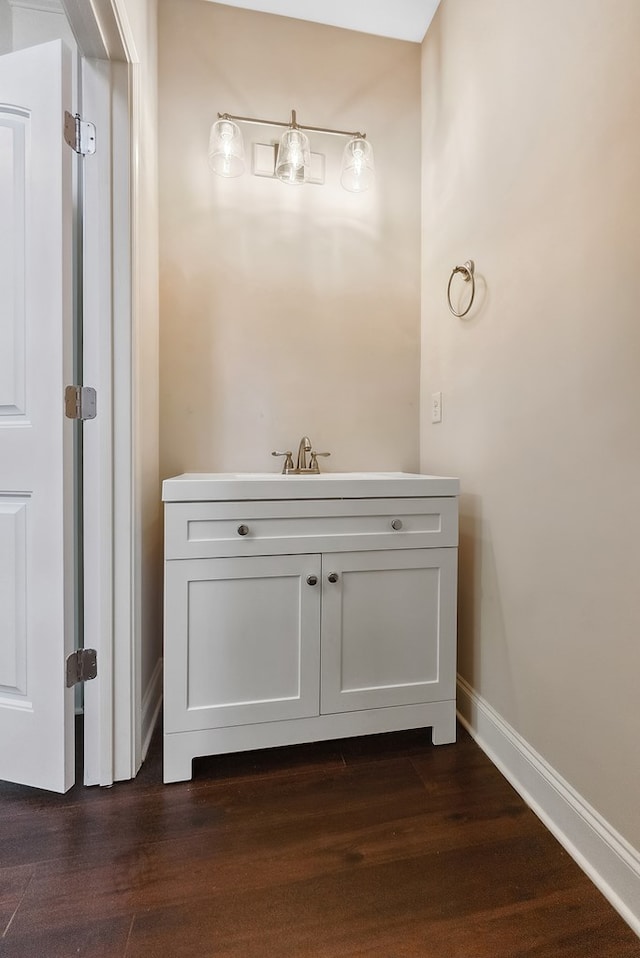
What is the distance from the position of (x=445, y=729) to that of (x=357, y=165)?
2.08 m

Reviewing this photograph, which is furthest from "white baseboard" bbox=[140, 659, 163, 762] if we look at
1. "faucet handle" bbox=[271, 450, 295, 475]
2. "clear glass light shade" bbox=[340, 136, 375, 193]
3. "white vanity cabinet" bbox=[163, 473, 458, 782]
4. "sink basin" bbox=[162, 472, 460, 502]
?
"clear glass light shade" bbox=[340, 136, 375, 193]

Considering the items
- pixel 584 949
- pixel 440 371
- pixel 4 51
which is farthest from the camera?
Result: pixel 440 371

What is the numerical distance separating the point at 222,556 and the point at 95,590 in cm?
36

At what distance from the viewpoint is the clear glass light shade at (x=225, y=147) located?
67.6 inches

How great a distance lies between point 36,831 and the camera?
113 centimetres

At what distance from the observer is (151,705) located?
157 centimetres

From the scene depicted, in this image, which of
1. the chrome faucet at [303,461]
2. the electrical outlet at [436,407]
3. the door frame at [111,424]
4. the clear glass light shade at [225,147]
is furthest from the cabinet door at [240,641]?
the clear glass light shade at [225,147]

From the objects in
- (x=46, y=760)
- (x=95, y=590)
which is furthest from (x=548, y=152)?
(x=46, y=760)

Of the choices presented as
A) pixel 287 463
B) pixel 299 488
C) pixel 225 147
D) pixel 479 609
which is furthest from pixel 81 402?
pixel 479 609

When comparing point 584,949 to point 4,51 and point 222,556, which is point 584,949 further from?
point 4,51

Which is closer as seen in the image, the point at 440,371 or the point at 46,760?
the point at 46,760

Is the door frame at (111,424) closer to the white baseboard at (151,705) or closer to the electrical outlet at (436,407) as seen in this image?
the white baseboard at (151,705)

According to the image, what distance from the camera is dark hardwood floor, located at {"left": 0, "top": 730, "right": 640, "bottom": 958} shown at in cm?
88

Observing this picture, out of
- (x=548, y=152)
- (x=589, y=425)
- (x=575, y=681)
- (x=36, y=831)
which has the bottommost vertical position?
(x=36, y=831)
